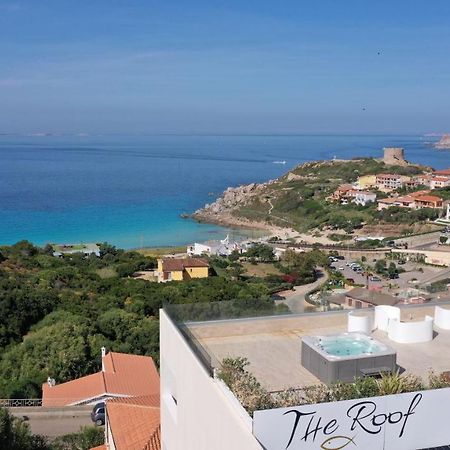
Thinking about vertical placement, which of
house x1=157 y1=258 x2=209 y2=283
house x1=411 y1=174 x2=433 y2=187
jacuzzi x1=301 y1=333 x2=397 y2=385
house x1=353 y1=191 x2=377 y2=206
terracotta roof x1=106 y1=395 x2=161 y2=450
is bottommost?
house x1=157 y1=258 x2=209 y2=283

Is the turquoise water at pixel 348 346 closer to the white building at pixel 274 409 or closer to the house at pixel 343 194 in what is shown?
the white building at pixel 274 409

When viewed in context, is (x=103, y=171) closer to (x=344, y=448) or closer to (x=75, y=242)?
(x=75, y=242)

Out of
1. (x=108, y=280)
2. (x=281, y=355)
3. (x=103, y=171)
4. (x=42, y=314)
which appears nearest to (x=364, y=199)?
(x=108, y=280)

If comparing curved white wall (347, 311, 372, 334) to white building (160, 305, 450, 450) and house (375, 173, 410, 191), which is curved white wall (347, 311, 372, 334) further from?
house (375, 173, 410, 191)

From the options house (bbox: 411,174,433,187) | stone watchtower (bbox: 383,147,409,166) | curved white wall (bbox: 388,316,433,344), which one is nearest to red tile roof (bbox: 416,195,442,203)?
house (bbox: 411,174,433,187)

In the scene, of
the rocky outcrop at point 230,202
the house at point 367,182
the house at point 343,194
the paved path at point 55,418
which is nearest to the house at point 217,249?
the rocky outcrop at point 230,202

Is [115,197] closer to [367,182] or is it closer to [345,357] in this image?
[367,182]
